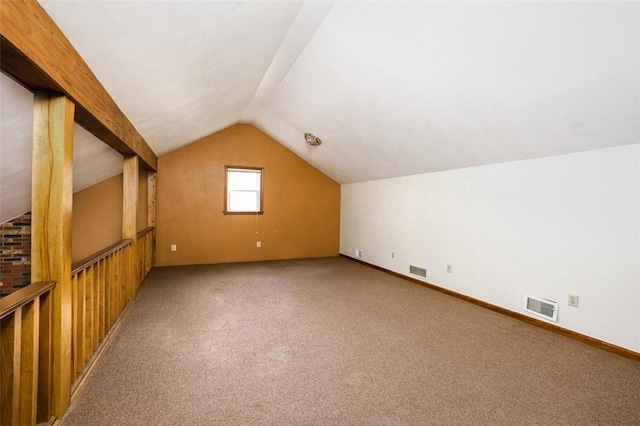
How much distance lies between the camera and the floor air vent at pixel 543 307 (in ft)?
10.1

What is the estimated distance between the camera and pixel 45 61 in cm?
137

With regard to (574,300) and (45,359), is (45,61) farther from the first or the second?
(574,300)

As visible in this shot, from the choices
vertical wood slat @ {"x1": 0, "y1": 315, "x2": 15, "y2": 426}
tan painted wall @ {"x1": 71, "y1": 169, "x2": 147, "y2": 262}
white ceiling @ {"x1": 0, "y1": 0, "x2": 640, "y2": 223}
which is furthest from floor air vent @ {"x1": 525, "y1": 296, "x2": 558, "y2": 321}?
tan painted wall @ {"x1": 71, "y1": 169, "x2": 147, "y2": 262}

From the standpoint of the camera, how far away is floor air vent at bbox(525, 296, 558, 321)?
308 centimetres

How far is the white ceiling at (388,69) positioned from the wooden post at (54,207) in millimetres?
245

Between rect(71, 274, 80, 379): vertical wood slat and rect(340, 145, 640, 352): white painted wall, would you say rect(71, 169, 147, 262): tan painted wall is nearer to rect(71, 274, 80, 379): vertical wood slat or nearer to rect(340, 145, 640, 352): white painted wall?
rect(71, 274, 80, 379): vertical wood slat

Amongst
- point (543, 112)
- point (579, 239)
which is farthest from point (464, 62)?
point (579, 239)

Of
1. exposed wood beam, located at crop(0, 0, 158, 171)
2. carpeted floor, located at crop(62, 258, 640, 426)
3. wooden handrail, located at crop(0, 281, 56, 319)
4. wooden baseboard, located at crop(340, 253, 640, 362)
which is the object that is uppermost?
exposed wood beam, located at crop(0, 0, 158, 171)

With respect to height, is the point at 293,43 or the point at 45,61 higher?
the point at 293,43

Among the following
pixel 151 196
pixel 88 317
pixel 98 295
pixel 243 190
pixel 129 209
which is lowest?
pixel 88 317

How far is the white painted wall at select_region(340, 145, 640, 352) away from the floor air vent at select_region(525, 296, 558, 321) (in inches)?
2.3

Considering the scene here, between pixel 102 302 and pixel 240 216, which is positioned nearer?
pixel 102 302

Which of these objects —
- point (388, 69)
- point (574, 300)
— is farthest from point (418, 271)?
point (388, 69)

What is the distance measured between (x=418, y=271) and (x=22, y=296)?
14.7ft
